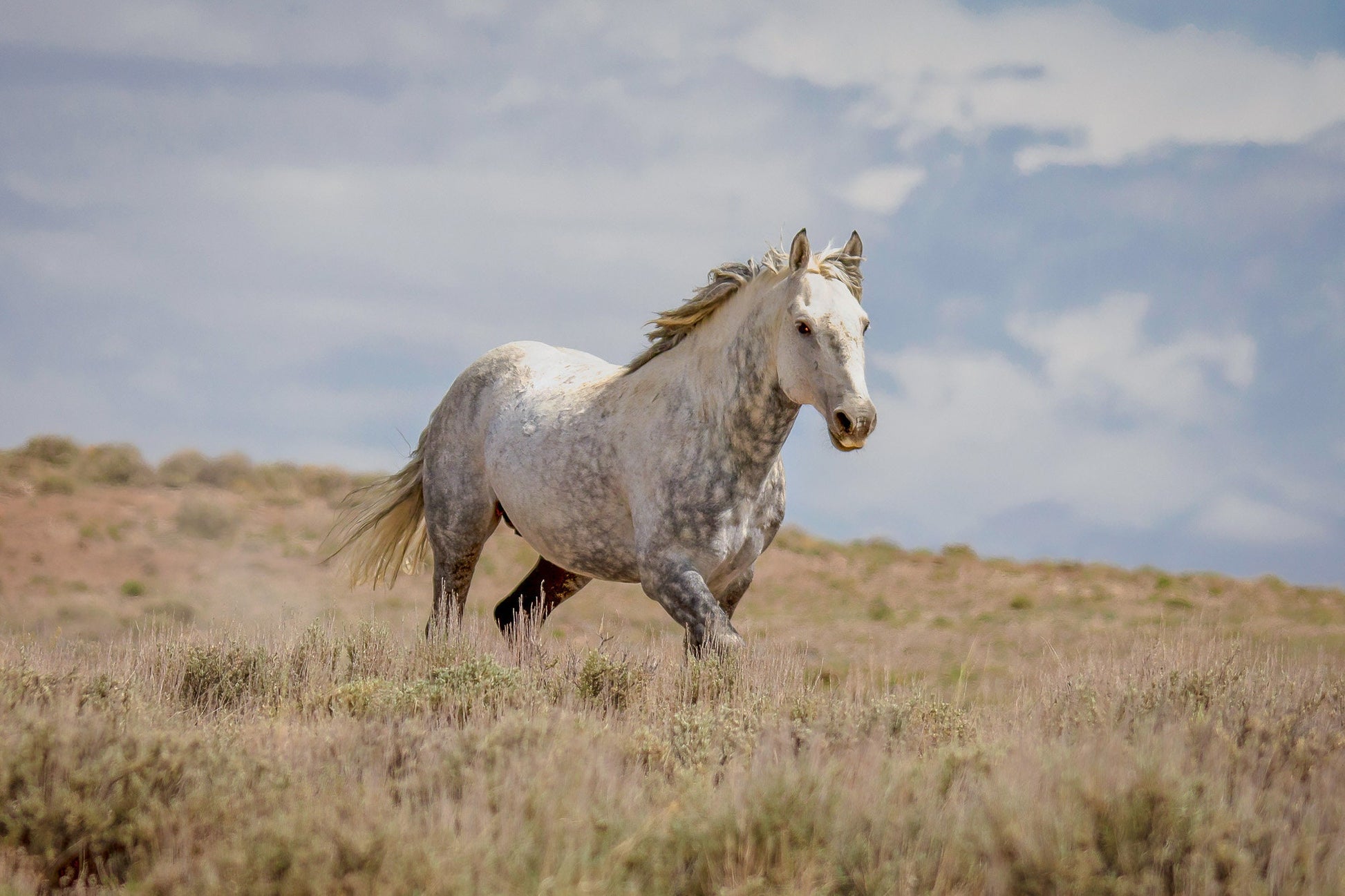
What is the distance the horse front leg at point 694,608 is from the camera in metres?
5.39

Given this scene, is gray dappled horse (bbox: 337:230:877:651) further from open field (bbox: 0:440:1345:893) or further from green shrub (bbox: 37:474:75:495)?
green shrub (bbox: 37:474:75:495)

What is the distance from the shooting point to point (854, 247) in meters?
5.88

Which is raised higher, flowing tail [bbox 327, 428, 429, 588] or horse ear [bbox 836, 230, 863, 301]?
horse ear [bbox 836, 230, 863, 301]

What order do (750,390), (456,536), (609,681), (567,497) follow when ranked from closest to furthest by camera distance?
1. (750,390)
2. (609,681)
3. (567,497)
4. (456,536)

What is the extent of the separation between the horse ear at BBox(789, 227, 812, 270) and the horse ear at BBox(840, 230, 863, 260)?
1.55ft

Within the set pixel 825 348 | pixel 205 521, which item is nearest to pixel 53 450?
pixel 205 521

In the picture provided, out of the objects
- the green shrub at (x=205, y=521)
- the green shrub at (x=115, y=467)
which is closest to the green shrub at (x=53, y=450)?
the green shrub at (x=115, y=467)

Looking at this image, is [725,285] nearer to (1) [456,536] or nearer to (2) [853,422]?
(2) [853,422]

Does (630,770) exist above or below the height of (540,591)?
below

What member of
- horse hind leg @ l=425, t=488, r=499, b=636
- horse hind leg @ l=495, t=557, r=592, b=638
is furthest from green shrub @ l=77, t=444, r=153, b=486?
horse hind leg @ l=495, t=557, r=592, b=638

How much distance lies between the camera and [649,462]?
5844 mm

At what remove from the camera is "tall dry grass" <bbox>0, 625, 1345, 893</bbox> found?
3121 millimetres

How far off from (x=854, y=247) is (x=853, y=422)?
4.52 ft

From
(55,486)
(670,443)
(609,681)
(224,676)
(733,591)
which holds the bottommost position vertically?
(224,676)
